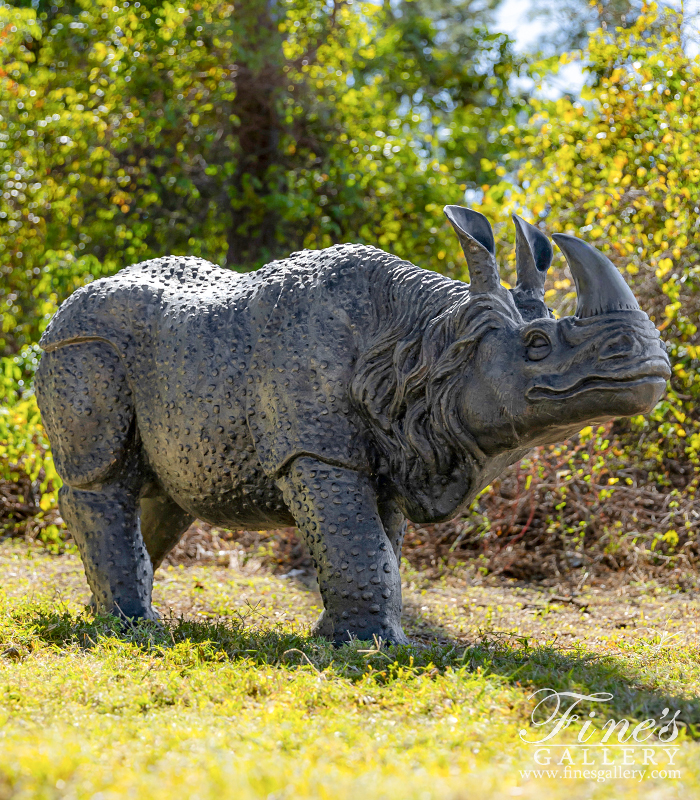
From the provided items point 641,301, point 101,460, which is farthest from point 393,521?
point 641,301

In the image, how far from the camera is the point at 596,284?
305 cm

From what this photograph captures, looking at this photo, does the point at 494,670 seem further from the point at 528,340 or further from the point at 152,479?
the point at 152,479

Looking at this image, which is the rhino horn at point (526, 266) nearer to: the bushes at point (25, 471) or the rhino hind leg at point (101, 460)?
the rhino hind leg at point (101, 460)

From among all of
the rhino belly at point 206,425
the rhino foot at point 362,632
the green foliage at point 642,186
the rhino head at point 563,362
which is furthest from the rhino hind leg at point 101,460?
the green foliage at point 642,186

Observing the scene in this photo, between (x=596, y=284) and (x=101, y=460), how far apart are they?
2.21 metres

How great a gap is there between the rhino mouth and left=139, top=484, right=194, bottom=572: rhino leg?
213 centimetres

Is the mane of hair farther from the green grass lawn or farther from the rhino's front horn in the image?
the green grass lawn

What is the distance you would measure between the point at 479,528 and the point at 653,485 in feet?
4.13

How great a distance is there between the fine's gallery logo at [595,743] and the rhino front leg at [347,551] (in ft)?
2.54

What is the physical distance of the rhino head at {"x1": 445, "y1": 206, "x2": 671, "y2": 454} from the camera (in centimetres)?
297

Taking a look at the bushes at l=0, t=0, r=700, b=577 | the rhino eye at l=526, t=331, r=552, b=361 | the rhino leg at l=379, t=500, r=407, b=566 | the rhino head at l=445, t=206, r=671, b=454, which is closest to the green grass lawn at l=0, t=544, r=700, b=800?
the rhino leg at l=379, t=500, r=407, b=566

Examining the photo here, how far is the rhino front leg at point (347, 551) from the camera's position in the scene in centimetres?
333

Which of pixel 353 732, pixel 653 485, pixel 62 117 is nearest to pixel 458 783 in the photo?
pixel 353 732

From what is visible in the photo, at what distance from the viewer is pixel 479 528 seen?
638cm
